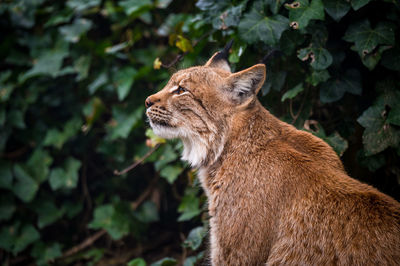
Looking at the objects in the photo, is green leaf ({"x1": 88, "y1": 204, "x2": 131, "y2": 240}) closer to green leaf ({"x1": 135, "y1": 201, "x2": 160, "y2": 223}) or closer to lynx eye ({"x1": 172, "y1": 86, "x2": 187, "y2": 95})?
green leaf ({"x1": 135, "y1": 201, "x2": 160, "y2": 223})

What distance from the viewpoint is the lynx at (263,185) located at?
2252mm

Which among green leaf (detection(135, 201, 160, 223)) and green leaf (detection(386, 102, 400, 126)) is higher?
green leaf (detection(386, 102, 400, 126))

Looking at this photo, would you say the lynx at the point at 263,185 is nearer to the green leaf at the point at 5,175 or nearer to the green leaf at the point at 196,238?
the green leaf at the point at 196,238

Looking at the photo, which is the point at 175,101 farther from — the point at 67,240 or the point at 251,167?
the point at 67,240

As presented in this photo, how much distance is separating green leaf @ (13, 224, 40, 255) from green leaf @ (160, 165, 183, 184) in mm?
2055

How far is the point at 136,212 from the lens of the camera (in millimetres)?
4934

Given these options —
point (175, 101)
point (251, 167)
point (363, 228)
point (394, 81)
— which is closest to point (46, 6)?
point (175, 101)

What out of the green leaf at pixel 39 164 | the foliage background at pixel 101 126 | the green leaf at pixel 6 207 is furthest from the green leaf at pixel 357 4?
the green leaf at pixel 6 207

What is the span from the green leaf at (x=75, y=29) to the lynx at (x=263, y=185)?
245 cm

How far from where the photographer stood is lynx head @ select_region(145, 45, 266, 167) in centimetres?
288

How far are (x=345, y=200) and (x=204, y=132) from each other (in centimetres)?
110

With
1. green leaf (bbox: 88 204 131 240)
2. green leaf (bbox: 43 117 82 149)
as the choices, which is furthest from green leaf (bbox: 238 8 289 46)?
green leaf (bbox: 43 117 82 149)

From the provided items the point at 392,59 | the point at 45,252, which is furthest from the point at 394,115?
the point at 45,252

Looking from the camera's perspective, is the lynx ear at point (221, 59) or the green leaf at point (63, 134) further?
the green leaf at point (63, 134)
